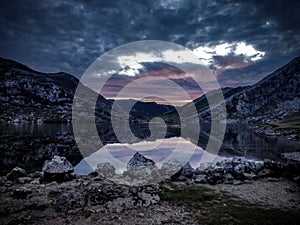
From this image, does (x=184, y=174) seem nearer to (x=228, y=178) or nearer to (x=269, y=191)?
(x=228, y=178)

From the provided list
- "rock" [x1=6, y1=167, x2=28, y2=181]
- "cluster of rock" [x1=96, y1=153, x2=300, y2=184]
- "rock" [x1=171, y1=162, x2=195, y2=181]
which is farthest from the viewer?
"rock" [x1=6, y1=167, x2=28, y2=181]

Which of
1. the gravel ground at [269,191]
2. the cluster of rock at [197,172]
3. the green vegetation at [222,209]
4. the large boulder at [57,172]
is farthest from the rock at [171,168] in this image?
the large boulder at [57,172]

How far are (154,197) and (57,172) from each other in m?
15.4

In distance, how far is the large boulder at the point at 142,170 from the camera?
2923cm

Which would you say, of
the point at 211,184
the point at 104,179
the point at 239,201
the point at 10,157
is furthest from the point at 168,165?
the point at 10,157

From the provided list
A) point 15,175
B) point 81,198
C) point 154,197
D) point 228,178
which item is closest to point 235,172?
point 228,178

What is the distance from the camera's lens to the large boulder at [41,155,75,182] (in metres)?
29.9

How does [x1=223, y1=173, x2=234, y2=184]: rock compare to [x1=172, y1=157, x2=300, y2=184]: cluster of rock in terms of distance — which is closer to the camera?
[x1=223, y1=173, x2=234, y2=184]: rock

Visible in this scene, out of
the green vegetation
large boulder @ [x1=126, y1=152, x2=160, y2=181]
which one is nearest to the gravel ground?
the green vegetation

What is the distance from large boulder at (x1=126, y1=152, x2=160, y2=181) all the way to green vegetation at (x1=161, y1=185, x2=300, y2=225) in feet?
17.2

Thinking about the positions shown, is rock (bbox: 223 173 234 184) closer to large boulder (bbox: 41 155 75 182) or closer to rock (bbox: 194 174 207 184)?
rock (bbox: 194 174 207 184)

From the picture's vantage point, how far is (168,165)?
3197cm

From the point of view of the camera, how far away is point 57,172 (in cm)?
3020

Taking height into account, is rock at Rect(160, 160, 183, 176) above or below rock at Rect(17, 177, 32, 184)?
above
